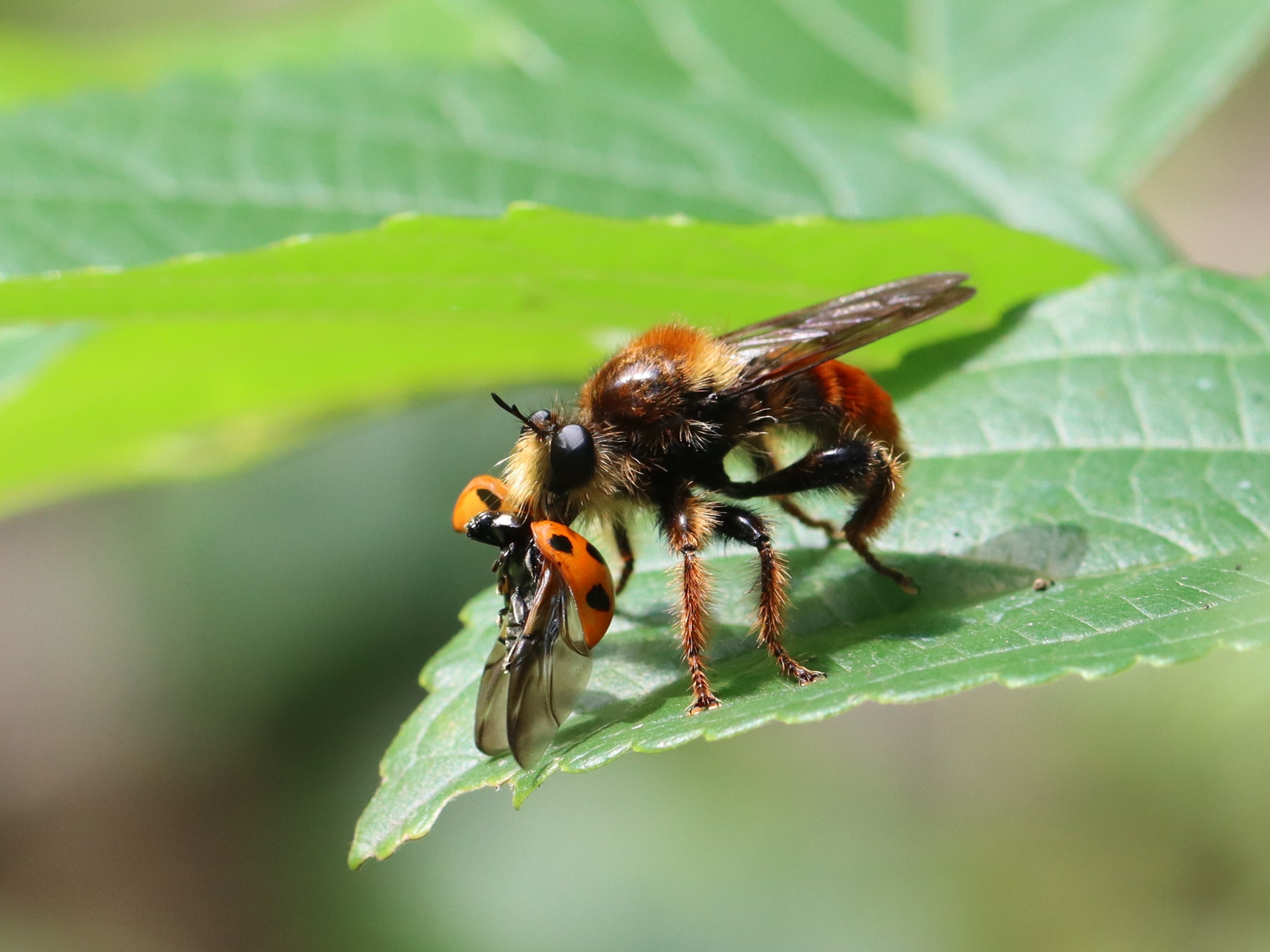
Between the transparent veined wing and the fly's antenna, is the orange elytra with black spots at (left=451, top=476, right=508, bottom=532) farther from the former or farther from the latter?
the transparent veined wing

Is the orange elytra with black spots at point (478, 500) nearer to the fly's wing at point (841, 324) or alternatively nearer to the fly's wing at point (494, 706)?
the fly's wing at point (494, 706)

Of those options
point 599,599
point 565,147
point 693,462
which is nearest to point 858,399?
point 693,462

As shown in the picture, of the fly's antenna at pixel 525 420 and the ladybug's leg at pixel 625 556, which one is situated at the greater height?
the fly's antenna at pixel 525 420

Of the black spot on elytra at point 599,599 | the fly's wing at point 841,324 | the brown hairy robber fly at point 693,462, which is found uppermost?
the fly's wing at point 841,324

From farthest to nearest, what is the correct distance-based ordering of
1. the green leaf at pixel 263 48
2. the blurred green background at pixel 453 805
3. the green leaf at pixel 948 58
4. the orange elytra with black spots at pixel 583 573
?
the blurred green background at pixel 453 805 < the green leaf at pixel 263 48 < the green leaf at pixel 948 58 < the orange elytra with black spots at pixel 583 573

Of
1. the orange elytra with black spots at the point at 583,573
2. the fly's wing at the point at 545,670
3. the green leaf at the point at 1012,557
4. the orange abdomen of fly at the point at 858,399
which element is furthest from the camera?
the orange abdomen of fly at the point at 858,399

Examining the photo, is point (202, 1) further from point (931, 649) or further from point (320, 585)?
point (931, 649)

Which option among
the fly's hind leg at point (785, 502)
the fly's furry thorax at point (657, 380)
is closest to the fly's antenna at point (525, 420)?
the fly's furry thorax at point (657, 380)
